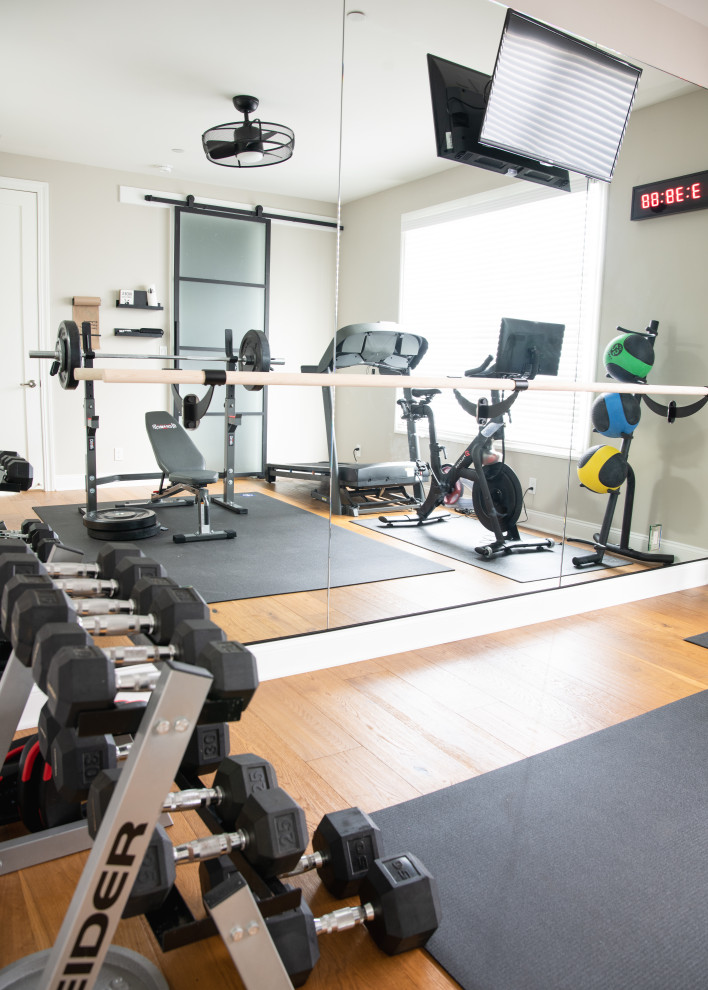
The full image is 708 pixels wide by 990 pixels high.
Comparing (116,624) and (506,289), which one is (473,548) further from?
(116,624)

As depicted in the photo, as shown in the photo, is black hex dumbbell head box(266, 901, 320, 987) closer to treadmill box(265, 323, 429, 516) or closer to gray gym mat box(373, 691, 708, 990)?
gray gym mat box(373, 691, 708, 990)

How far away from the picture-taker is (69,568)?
4.97 feet

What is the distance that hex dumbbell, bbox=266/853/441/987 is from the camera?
1352 millimetres

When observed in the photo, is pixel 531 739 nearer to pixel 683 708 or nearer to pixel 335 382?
pixel 683 708

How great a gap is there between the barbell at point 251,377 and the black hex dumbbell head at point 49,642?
106 cm

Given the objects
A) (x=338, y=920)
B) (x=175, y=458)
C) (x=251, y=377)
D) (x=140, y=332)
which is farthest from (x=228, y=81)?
(x=338, y=920)

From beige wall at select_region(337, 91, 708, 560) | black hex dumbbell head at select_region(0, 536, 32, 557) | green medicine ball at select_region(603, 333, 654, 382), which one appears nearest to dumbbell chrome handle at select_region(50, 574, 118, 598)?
black hex dumbbell head at select_region(0, 536, 32, 557)

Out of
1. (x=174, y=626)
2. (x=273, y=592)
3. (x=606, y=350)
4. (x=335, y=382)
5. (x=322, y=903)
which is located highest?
(x=606, y=350)

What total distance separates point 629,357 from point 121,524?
2741 millimetres

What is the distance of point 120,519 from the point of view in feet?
8.12

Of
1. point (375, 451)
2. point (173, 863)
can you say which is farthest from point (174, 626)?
point (375, 451)

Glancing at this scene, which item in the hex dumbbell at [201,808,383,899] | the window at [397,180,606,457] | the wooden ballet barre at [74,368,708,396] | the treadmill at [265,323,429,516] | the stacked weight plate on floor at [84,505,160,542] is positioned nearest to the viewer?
the hex dumbbell at [201,808,383,899]

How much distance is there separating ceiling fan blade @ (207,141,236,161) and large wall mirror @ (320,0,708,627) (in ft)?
1.39

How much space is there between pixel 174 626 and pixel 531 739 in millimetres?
1525
